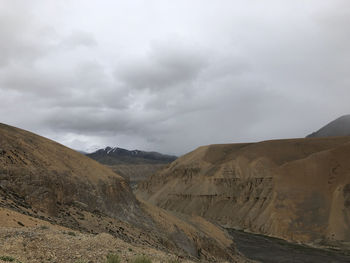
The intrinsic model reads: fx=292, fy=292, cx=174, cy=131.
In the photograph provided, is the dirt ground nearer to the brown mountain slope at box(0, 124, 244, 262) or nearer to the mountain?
the brown mountain slope at box(0, 124, 244, 262)

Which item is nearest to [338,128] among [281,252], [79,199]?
[281,252]

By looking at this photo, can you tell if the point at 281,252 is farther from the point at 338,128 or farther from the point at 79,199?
the point at 338,128

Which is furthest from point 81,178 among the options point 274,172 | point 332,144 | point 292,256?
point 332,144

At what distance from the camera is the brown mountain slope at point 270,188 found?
52562mm

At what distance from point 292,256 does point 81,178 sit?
103 feet

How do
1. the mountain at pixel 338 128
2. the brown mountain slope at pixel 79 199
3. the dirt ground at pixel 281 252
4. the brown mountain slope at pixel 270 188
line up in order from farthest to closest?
the mountain at pixel 338 128 < the brown mountain slope at pixel 270 188 < the dirt ground at pixel 281 252 < the brown mountain slope at pixel 79 199

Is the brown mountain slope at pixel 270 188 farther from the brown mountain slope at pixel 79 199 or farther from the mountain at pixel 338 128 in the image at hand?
the mountain at pixel 338 128

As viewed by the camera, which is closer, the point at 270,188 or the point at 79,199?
the point at 79,199

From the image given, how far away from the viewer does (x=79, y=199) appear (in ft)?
87.5

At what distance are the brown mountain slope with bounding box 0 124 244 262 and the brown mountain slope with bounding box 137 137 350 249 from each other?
2219 centimetres

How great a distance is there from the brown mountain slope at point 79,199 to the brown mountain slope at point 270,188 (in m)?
22.2

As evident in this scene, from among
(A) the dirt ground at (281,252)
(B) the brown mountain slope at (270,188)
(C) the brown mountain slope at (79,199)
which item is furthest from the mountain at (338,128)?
(C) the brown mountain slope at (79,199)

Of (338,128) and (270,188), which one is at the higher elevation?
(338,128)

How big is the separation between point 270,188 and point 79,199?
48.3 metres
